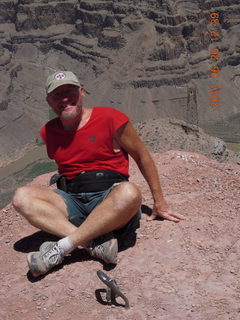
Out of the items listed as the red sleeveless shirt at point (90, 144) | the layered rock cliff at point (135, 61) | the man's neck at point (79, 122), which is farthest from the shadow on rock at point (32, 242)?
the layered rock cliff at point (135, 61)

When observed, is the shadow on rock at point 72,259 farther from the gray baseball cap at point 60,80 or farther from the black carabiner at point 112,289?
the gray baseball cap at point 60,80

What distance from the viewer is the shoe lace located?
18.4 feet

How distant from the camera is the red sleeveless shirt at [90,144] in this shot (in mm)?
5883

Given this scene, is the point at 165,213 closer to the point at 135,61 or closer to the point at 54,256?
the point at 54,256

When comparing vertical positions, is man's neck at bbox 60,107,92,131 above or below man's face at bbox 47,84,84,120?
below

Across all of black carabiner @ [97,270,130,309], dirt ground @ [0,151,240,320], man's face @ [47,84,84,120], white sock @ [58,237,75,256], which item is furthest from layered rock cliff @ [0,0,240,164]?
black carabiner @ [97,270,130,309]

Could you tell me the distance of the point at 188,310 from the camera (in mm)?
4910

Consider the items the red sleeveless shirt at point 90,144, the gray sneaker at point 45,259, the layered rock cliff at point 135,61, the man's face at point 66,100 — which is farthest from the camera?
the layered rock cliff at point 135,61

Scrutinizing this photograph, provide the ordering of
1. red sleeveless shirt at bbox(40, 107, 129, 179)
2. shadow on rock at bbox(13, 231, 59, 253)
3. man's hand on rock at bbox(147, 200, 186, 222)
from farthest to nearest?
shadow on rock at bbox(13, 231, 59, 253) → man's hand on rock at bbox(147, 200, 186, 222) → red sleeveless shirt at bbox(40, 107, 129, 179)

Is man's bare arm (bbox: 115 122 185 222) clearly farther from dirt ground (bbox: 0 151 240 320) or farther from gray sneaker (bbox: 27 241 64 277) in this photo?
gray sneaker (bbox: 27 241 64 277)

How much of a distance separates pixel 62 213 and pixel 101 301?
1258 mm

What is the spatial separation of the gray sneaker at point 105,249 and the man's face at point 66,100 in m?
1.43

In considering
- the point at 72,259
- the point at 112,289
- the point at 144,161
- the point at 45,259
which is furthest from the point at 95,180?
the point at 112,289

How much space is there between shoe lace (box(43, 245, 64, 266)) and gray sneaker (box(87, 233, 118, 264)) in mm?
345
